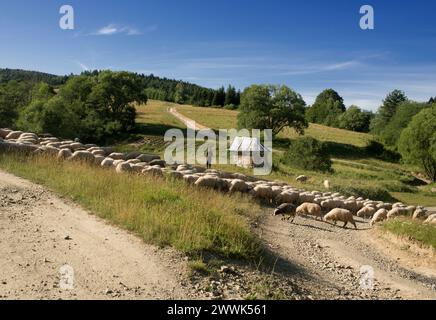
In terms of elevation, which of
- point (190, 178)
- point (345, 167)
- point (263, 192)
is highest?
point (190, 178)

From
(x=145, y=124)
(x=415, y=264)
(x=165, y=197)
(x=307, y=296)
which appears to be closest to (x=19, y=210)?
(x=165, y=197)

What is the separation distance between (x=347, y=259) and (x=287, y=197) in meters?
7.89

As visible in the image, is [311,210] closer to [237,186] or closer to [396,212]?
[237,186]

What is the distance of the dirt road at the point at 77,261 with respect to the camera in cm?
714

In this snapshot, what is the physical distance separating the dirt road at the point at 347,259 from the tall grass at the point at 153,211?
54.8 inches

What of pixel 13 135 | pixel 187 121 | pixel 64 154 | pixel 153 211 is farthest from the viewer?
pixel 187 121

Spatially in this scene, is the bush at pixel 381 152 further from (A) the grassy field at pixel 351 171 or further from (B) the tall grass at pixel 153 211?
(B) the tall grass at pixel 153 211

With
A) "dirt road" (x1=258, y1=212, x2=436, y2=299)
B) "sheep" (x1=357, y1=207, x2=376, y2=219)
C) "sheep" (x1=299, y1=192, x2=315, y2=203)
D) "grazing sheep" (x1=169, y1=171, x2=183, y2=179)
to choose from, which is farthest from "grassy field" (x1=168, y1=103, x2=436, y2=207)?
"dirt road" (x1=258, y1=212, x2=436, y2=299)

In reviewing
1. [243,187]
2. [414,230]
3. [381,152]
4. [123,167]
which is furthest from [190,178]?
[381,152]

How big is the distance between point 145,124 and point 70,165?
59.7 metres

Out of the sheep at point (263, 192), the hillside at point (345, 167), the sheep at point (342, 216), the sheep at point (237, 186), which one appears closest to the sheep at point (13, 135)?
the sheep at point (237, 186)

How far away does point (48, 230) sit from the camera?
982 cm

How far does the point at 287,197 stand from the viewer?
20.3 m
